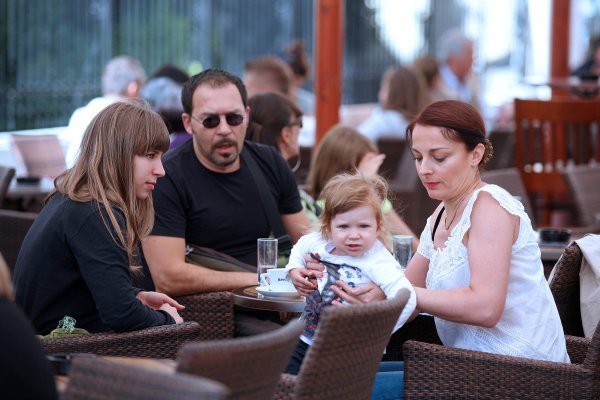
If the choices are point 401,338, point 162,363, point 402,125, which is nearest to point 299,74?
point 402,125

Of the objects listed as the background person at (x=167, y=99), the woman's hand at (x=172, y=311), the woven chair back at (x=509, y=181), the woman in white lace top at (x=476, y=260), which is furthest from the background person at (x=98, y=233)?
the background person at (x=167, y=99)

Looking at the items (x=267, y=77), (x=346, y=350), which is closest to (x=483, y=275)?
(x=346, y=350)

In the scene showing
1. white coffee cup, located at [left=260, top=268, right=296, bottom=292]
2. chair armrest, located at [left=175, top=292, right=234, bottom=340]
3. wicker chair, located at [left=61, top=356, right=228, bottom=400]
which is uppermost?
wicker chair, located at [left=61, top=356, right=228, bottom=400]

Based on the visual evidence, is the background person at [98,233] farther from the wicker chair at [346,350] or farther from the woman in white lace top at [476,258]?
the woman in white lace top at [476,258]

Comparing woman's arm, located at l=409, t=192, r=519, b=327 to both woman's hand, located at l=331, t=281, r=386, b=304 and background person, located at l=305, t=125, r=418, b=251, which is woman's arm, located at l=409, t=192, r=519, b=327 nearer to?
woman's hand, located at l=331, t=281, r=386, b=304

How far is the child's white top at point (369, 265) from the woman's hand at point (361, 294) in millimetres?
23

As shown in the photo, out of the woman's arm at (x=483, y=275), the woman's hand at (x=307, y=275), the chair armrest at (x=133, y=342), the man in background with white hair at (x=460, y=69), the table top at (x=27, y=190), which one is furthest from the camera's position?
the man in background with white hair at (x=460, y=69)

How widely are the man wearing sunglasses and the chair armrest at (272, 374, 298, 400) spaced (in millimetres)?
1516

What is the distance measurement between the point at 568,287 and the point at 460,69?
26.0 ft

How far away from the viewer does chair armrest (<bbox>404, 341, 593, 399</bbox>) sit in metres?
3.29

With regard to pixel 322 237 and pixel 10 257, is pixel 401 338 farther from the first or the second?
pixel 10 257

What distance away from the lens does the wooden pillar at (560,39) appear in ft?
35.2

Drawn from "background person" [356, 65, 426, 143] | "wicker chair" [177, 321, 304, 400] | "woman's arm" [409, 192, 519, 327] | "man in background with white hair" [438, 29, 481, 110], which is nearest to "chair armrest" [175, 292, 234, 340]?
"woman's arm" [409, 192, 519, 327]

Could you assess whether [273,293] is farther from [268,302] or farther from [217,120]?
[217,120]
